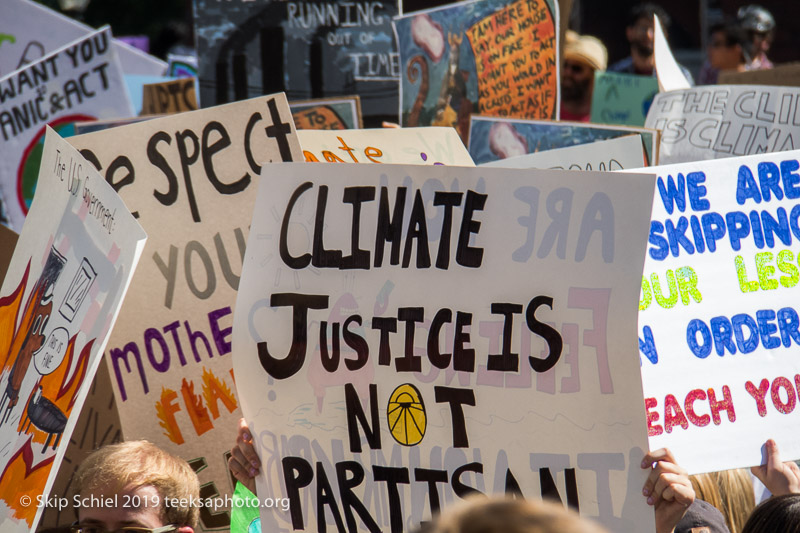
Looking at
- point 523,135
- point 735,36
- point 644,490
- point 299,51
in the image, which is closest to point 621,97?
point 735,36

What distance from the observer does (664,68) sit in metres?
4.61

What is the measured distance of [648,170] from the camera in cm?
247

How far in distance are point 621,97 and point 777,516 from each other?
16.3ft

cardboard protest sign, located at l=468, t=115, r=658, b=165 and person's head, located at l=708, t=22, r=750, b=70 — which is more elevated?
person's head, located at l=708, t=22, r=750, b=70

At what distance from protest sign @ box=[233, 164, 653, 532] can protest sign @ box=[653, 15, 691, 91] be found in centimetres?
263

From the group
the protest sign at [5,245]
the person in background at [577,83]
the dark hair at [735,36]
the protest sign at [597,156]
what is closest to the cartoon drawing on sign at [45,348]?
the protest sign at [5,245]

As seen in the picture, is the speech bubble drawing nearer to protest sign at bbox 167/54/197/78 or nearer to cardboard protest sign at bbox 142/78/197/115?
cardboard protest sign at bbox 142/78/197/115

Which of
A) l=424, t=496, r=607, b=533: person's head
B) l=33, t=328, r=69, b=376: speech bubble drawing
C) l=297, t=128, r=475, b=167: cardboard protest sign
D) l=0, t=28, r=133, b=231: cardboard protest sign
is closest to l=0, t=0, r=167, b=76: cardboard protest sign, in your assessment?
l=0, t=28, r=133, b=231: cardboard protest sign

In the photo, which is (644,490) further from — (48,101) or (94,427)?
(48,101)

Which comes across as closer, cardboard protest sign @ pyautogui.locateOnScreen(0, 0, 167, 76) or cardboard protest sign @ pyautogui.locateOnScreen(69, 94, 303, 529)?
cardboard protest sign @ pyautogui.locateOnScreen(69, 94, 303, 529)

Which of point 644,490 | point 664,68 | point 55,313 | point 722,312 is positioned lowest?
point 644,490

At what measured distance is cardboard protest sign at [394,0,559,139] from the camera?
484 centimetres

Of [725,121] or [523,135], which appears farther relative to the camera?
[523,135]

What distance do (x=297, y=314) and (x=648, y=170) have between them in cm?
98
